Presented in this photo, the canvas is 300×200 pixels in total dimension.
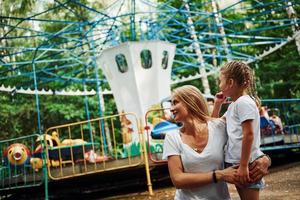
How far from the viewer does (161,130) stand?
9070mm

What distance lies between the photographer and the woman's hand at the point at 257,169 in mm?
2294

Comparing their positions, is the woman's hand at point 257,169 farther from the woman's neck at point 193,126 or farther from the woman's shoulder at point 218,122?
the woman's neck at point 193,126

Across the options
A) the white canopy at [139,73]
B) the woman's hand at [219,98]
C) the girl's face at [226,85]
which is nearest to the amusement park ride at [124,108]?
the white canopy at [139,73]

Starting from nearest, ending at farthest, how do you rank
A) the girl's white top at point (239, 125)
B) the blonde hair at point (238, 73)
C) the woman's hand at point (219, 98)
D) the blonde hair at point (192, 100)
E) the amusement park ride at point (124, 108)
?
the blonde hair at point (192, 100) < the girl's white top at point (239, 125) < the blonde hair at point (238, 73) < the woman's hand at point (219, 98) < the amusement park ride at point (124, 108)

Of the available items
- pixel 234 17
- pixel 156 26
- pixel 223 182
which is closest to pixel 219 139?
pixel 223 182

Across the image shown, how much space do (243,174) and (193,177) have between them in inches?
11.1

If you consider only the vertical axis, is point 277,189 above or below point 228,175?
below

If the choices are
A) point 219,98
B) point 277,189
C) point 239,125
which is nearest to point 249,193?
point 239,125

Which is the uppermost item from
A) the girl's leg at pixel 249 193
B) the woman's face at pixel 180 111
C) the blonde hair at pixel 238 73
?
the blonde hair at pixel 238 73

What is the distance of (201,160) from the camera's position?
84.7 inches

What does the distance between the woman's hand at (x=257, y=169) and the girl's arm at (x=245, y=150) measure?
0.30 ft

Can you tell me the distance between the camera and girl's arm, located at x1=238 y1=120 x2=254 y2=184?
2195 mm

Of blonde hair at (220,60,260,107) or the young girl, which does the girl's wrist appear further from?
blonde hair at (220,60,260,107)

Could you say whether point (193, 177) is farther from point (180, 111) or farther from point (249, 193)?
point (249, 193)
